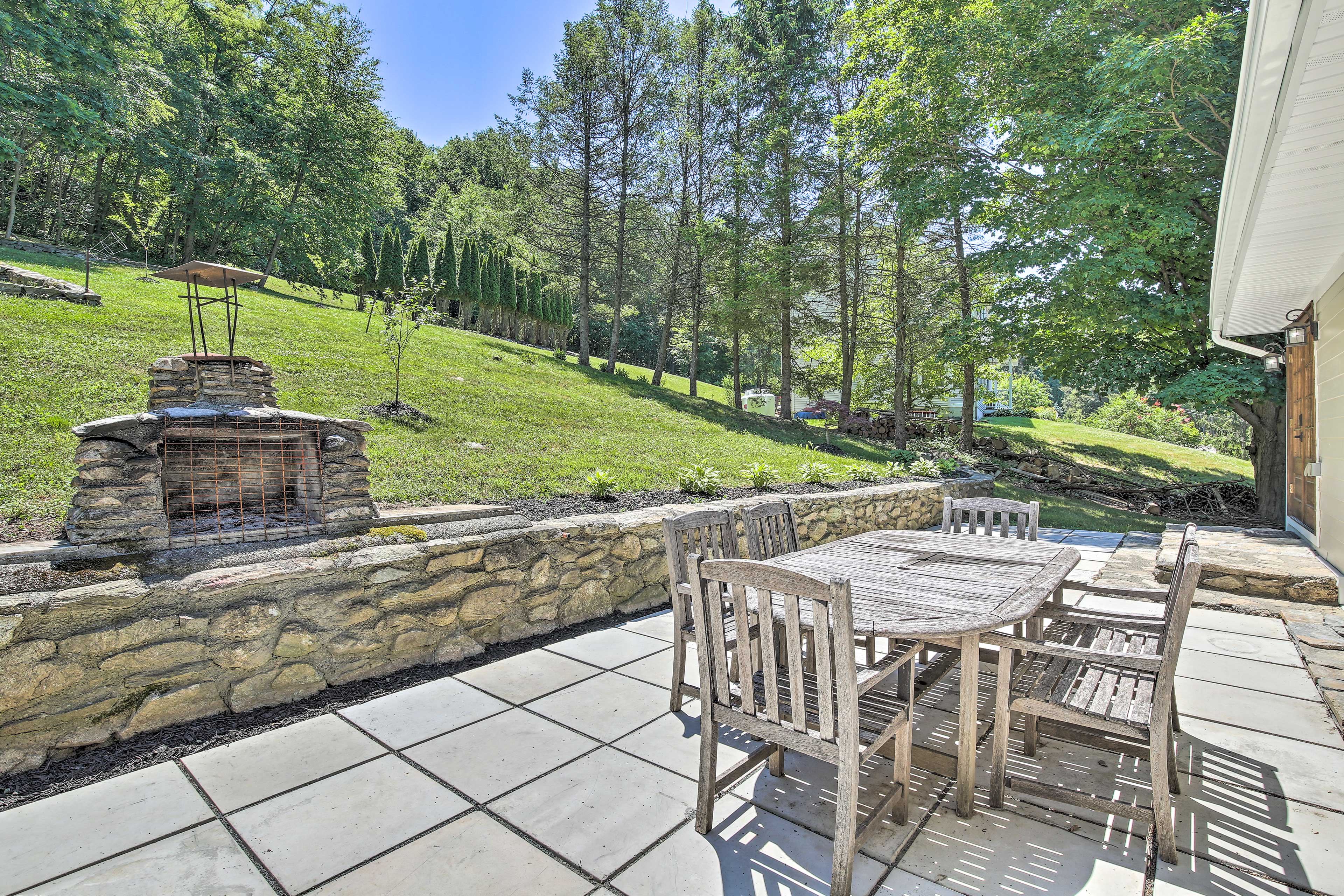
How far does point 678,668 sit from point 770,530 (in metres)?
0.85

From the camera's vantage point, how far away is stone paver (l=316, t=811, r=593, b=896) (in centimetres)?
148

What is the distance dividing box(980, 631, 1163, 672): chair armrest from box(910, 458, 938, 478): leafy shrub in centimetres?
→ 647

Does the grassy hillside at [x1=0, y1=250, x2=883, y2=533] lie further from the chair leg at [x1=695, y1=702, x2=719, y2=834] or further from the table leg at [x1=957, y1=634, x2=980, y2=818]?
the table leg at [x1=957, y1=634, x2=980, y2=818]

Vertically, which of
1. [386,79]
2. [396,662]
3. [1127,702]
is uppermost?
[386,79]

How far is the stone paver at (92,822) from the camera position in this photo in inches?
61.2

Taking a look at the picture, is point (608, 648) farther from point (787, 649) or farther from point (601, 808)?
point (787, 649)

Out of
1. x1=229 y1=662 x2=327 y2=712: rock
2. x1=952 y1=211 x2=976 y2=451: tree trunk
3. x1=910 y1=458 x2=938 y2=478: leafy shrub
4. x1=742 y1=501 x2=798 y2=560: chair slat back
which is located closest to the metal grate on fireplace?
x1=229 y1=662 x2=327 y2=712: rock

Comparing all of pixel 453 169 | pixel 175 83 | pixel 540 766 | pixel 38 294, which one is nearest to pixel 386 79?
pixel 175 83

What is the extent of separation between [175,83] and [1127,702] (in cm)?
2156

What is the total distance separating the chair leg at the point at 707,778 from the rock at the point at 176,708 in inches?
78.3

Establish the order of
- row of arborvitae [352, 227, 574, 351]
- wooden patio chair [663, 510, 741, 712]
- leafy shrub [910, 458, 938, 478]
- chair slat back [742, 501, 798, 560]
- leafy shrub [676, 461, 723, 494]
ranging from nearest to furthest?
wooden patio chair [663, 510, 741, 712] < chair slat back [742, 501, 798, 560] < leafy shrub [676, 461, 723, 494] < leafy shrub [910, 458, 938, 478] < row of arborvitae [352, 227, 574, 351]

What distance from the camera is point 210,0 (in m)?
16.6

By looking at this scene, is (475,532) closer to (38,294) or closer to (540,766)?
(540,766)

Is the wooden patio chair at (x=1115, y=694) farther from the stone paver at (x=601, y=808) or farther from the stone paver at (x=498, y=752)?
the stone paver at (x=498, y=752)
